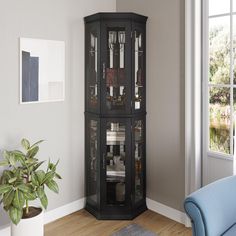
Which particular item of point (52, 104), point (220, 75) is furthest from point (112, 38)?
point (220, 75)

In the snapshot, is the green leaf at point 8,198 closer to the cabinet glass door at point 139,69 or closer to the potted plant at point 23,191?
the potted plant at point 23,191

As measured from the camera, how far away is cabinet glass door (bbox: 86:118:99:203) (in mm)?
3033

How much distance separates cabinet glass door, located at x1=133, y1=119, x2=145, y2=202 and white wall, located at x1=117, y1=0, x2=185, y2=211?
0.09 meters

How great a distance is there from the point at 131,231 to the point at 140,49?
170 cm

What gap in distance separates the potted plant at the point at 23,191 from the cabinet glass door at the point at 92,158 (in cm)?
67

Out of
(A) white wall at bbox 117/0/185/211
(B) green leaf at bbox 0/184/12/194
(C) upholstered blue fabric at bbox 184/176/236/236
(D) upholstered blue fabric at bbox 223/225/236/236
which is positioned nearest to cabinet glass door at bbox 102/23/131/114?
(A) white wall at bbox 117/0/185/211

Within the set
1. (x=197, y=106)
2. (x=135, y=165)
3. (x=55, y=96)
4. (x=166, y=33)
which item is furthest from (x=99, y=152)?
(x=166, y=33)

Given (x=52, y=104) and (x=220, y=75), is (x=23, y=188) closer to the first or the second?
(x=52, y=104)

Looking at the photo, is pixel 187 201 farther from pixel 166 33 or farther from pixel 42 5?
pixel 42 5

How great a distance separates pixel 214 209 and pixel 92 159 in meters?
1.59

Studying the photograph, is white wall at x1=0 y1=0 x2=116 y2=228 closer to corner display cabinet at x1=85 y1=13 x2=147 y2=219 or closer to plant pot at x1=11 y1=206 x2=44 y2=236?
corner display cabinet at x1=85 y1=13 x2=147 y2=219

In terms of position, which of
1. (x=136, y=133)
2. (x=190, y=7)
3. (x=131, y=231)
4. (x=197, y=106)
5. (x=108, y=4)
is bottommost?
(x=131, y=231)

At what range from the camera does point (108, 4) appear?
3258mm

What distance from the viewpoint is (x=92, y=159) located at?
313 cm
